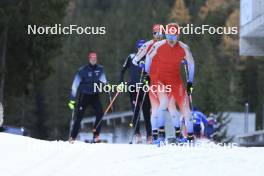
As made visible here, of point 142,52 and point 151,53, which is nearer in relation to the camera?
point 151,53

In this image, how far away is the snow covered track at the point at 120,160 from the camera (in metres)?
8.93

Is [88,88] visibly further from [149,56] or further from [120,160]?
[120,160]

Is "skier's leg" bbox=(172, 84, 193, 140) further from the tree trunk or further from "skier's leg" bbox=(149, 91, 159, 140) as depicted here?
the tree trunk

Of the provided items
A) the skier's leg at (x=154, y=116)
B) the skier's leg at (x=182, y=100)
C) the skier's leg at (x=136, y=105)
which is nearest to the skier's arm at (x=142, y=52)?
the skier's leg at (x=136, y=105)

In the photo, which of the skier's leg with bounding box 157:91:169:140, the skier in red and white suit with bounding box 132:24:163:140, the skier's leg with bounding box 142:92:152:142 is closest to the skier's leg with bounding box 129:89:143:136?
the skier's leg with bounding box 142:92:152:142

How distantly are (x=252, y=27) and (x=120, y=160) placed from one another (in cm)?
1961

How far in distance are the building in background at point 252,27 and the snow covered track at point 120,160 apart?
56.3 feet

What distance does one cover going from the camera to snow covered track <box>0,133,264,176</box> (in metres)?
8.93

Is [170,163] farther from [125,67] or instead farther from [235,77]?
[235,77]

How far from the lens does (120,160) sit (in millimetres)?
9719

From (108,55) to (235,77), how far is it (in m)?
15.7

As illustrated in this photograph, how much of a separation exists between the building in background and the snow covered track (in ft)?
56.3

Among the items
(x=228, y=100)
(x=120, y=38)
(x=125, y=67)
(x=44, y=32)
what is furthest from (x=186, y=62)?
(x=120, y=38)

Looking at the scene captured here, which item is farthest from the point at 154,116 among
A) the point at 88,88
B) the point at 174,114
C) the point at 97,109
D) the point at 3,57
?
the point at 3,57
